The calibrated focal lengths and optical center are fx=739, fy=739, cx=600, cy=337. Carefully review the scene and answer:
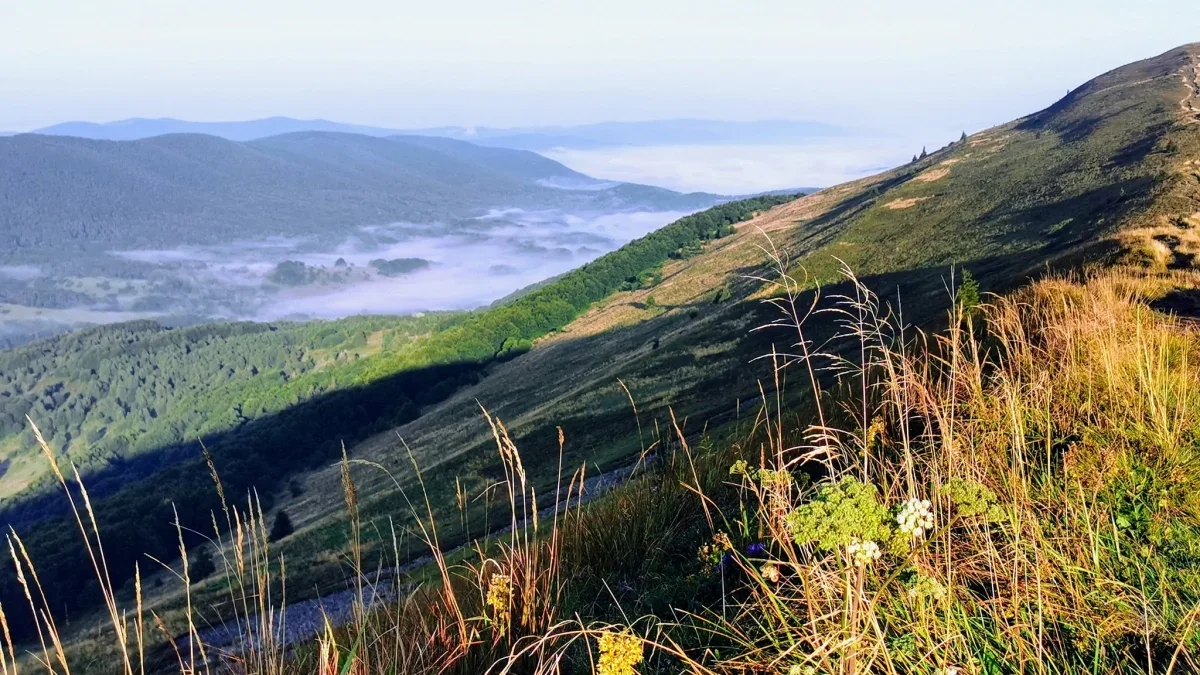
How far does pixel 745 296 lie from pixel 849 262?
955 cm

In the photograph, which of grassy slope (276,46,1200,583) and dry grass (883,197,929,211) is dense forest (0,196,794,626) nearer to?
grassy slope (276,46,1200,583)

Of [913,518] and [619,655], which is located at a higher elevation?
[913,518]

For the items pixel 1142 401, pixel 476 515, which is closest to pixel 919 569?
pixel 1142 401

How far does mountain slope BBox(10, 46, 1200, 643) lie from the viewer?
32.1 meters

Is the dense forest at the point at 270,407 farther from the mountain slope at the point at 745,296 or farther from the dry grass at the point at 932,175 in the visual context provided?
the dry grass at the point at 932,175

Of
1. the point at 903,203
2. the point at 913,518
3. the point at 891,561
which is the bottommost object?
the point at 891,561

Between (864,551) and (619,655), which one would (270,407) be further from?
(864,551)

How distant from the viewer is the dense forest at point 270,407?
257ft

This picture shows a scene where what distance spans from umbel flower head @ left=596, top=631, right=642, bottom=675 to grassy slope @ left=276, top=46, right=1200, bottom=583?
13096mm

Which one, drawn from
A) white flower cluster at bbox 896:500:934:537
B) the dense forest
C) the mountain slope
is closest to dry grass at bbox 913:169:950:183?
the mountain slope

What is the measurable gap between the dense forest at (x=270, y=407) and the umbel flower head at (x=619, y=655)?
182 feet

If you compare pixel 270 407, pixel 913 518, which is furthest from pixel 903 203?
pixel 270 407

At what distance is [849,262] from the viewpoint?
57.3 metres

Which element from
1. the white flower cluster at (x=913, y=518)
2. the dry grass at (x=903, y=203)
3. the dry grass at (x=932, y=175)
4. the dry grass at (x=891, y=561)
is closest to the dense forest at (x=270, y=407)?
the dry grass at (x=932, y=175)
